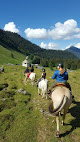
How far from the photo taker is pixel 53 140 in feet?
19.7

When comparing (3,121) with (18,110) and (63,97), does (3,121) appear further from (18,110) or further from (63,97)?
(63,97)

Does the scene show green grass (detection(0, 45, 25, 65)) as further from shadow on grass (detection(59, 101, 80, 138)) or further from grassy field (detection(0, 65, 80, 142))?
shadow on grass (detection(59, 101, 80, 138))

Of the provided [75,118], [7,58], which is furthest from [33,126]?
[7,58]

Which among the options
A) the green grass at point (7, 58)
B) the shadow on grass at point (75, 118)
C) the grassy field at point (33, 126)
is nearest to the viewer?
the grassy field at point (33, 126)

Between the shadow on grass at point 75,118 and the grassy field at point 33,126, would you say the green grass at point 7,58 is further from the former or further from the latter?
the shadow on grass at point 75,118

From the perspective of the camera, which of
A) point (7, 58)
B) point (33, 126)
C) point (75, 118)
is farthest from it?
point (7, 58)

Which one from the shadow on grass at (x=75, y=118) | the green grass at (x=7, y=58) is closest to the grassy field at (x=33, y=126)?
the shadow on grass at (x=75, y=118)

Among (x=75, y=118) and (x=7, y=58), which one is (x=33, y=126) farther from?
(x=7, y=58)

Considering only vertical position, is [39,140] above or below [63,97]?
below

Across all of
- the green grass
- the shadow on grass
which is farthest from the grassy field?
the green grass

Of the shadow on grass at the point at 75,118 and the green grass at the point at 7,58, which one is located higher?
the green grass at the point at 7,58

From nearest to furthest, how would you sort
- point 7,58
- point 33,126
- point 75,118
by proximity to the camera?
point 33,126 < point 75,118 < point 7,58

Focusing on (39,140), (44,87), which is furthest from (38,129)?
(44,87)

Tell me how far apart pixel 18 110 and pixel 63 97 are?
5393 mm
